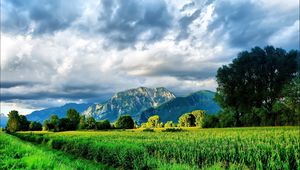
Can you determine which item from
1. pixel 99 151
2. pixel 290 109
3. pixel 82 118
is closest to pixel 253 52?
pixel 290 109

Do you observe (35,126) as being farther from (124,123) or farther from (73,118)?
(124,123)

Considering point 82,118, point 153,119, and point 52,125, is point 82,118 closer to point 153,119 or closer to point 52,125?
point 52,125

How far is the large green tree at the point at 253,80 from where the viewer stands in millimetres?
66500

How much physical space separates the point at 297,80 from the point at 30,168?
5530 cm

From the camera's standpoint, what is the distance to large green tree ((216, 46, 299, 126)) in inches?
2618

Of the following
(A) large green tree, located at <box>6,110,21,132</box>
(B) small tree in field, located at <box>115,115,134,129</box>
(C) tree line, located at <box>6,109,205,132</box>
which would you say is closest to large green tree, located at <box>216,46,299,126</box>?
(C) tree line, located at <box>6,109,205,132</box>

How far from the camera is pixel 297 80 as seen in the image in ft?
186

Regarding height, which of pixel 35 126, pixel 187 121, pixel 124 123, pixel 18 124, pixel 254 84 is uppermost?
pixel 254 84

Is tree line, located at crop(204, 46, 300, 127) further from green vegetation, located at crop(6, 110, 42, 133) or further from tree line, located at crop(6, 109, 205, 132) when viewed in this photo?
green vegetation, located at crop(6, 110, 42, 133)

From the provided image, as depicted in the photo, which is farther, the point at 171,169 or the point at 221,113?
the point at 221,113

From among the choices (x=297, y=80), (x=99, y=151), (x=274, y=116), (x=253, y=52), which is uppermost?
(x=253, y=52)

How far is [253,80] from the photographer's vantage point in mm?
68812

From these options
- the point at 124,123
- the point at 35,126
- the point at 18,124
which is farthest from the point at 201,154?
the point at 18,124

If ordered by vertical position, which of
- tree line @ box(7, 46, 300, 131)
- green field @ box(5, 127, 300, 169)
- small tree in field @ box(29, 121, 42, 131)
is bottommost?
green field @ box(5, 127, 300, 169)
